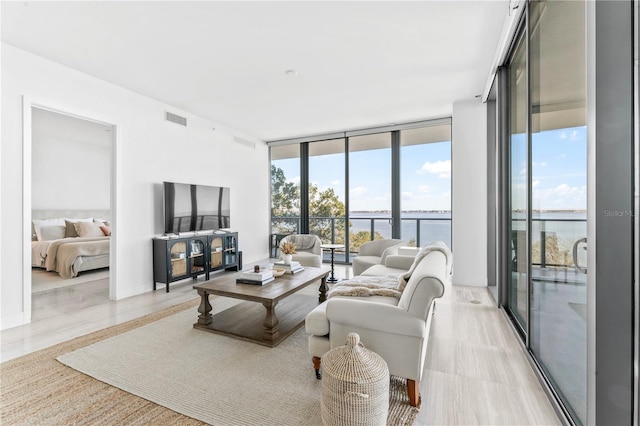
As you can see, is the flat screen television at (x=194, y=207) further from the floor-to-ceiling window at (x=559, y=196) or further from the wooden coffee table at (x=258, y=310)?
the floor-to-ceiling window at (x=559, y=196)

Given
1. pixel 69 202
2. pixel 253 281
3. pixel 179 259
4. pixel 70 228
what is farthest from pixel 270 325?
pixel 69 202

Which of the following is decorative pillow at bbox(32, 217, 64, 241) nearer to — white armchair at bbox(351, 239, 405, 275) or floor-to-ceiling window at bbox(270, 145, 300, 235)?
floor-to-ceiling window at bbox(270, 145, 300, 235)

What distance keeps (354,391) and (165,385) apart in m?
1.29

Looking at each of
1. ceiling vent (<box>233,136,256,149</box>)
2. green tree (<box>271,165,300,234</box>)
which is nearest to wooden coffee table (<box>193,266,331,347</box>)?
green tree (<box>271,165,300,234</box>)

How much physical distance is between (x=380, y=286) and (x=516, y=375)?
3.54ft

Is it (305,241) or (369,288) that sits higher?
(305,241)

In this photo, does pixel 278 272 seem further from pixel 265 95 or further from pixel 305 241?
pixel 265 95

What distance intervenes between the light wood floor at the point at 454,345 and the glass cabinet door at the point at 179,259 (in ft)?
0.78

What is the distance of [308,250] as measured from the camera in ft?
16.7

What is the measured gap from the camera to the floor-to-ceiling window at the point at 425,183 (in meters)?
5.32

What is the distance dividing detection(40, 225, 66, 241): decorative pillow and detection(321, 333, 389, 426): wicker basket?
22.7 ft

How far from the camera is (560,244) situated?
5.63ft

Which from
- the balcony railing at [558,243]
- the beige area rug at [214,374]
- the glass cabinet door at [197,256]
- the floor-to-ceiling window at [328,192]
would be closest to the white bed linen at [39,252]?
the glass cabinet door at [197,256]

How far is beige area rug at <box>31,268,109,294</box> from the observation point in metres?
4.38
